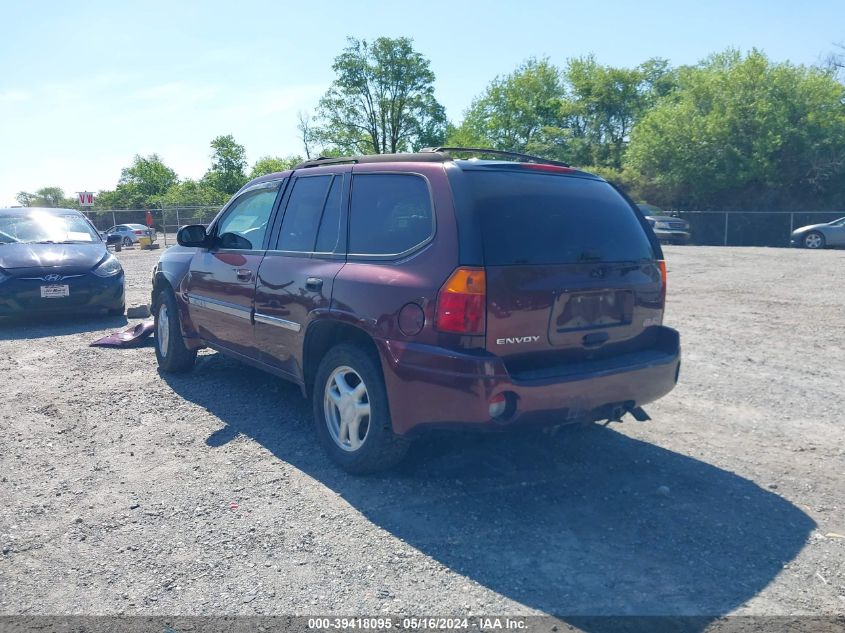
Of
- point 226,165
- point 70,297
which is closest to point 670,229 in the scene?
point 70,297

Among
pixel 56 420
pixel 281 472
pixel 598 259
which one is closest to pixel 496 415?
pixel 598 259

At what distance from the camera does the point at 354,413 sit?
4.43 metres

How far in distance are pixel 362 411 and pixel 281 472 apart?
2.24 feet

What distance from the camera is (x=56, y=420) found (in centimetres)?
567

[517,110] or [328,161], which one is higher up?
[517,110]

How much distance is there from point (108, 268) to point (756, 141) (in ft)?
109

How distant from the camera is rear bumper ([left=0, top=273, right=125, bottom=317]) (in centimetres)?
954

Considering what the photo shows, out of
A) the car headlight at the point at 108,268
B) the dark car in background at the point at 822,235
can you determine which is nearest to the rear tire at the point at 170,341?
the car headlight at the point at 108,268

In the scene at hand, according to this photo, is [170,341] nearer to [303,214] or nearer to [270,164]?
[303,214]

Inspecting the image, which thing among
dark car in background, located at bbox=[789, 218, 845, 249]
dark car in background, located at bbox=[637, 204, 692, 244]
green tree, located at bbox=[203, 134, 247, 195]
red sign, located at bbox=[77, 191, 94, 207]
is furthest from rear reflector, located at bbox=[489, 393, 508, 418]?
green tree, located at bbox=[203, 134, 247, 195]

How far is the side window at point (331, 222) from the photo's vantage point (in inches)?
188

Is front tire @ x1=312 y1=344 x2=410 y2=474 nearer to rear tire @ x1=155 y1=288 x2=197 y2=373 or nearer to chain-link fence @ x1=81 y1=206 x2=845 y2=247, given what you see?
rear tire @ x1=155 y1=288 x2=197 y2=373

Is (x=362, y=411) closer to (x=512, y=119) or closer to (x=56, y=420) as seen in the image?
(x=56, y=420)

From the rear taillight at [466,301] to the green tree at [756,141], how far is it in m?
35.9
